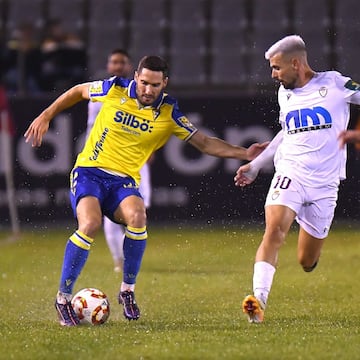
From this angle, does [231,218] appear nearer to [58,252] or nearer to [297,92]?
[58,252]

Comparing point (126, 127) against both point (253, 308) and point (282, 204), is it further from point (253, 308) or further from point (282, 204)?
point (253, 308)

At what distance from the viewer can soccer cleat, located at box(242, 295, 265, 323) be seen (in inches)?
332

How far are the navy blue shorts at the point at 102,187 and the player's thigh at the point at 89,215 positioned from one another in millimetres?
85

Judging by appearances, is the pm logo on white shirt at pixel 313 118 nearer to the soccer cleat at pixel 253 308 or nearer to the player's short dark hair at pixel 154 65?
the player's short dark hair at pixel 154 65

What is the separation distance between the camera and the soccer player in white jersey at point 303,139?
29.4 feet

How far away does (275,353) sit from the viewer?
7.15 meters

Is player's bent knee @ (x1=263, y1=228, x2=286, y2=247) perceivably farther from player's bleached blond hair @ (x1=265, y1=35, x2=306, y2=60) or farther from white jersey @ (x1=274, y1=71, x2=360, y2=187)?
player's bleached blond hair @ (x1=265, y1=35, x2=306, y2=60)

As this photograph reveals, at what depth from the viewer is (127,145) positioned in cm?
941

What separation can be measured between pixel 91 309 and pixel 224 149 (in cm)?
177

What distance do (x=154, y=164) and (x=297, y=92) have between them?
8748mm

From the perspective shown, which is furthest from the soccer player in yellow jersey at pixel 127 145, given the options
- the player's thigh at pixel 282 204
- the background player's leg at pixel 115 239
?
the background player's leg at pixel 115 239

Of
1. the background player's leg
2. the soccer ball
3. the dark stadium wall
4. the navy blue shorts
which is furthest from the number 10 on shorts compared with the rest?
the dark stadium wall

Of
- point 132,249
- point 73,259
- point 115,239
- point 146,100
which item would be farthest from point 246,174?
point 115,239

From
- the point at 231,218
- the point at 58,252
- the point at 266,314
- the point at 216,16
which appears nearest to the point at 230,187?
the point at 231,218
